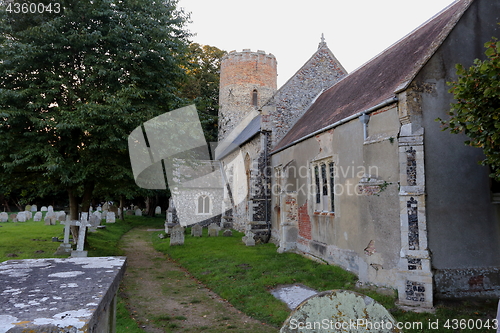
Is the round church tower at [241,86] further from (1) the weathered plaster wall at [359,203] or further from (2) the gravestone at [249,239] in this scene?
(1) the weathered plaster wall at [359,203]

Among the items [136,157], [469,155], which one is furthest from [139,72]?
[469,155]

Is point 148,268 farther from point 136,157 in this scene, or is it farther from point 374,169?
point 374,169

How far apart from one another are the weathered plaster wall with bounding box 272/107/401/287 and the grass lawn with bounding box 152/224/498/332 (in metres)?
0.62

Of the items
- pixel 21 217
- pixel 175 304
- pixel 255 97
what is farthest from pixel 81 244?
Result: pixel 255 97

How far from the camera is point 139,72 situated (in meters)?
11.8

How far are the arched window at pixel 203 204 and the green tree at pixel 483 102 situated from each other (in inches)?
938

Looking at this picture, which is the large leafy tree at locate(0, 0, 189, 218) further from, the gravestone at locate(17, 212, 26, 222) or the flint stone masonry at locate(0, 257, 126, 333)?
the gravestone at locate(17, 212, 26, 222)

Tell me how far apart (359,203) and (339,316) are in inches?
263

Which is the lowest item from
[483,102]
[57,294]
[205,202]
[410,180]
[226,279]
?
[226,279]

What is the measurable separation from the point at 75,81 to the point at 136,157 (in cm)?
334

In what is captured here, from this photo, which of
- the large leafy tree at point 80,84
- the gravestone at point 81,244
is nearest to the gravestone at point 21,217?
the large leafy tree at point 80,84

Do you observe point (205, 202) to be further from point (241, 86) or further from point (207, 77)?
point (207, 77)

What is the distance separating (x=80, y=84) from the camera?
11.6 m

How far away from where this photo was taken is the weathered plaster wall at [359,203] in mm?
8047
